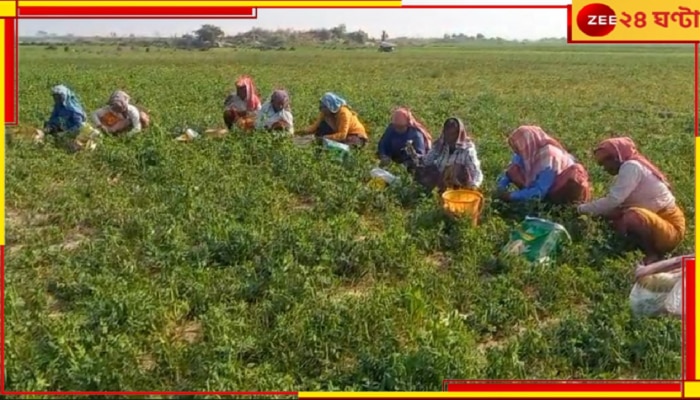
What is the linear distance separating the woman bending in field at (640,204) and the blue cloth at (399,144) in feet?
8.13

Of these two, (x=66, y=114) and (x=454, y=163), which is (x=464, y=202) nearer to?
(x=454, y=163)

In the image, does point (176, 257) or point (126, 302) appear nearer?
point (126, 302)

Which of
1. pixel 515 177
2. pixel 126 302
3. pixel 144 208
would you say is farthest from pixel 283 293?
pixel 515 177

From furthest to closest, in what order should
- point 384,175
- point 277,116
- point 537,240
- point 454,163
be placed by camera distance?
point 277,116, point 384,175, point 454,163, point 537,240

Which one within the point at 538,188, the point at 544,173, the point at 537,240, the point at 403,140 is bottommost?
the point at 537,240

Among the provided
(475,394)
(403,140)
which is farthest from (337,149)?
(475,394)

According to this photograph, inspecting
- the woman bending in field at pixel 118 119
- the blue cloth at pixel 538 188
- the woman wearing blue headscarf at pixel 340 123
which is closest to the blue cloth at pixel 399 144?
the woman wearing blue headscarf at pixel 340 123

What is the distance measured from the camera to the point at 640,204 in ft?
18.8

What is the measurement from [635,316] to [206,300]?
2.65 meters

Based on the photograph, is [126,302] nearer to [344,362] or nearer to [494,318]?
[344,362]

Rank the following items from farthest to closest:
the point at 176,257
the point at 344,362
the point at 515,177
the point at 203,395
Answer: the point at 515,177 → the point at 176,257 → the point at 344,362 → the point at 203,395

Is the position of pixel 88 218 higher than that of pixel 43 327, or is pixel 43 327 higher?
pixel 88 218

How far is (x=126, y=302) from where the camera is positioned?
449 cm

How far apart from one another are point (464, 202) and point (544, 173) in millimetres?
794
